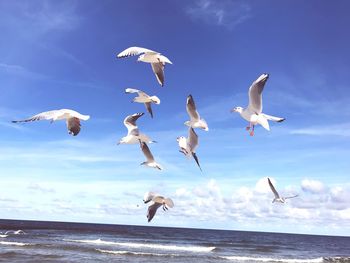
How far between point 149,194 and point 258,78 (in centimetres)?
200

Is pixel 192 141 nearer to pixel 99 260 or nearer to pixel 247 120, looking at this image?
pixel 247 120

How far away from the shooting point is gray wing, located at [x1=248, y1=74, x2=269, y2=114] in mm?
5971

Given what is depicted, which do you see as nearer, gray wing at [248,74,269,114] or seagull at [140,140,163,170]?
gray wing at [248,74,269,114]

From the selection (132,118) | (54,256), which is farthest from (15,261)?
(132,118)

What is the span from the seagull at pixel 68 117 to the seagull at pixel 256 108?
79.3 inches

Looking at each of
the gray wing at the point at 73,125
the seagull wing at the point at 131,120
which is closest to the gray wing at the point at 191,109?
the seagull wing at the point at 131,120

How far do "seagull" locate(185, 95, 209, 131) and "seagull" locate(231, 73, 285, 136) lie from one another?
497 millimetres

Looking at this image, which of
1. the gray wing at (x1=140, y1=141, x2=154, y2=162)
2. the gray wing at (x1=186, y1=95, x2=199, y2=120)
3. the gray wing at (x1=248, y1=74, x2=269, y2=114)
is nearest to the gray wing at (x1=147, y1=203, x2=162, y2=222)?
the gray wing at (x1=140, y1=141, x2=154, y2=162)

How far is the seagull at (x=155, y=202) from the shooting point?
5.91 meters

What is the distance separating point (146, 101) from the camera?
6375 millimetres

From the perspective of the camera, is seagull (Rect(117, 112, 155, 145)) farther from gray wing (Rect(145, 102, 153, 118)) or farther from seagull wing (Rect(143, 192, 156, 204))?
seagull wing (Rect(143, 192, 156, 204))

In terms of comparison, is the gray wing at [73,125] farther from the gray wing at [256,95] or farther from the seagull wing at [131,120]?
the gray wing at [256,95]

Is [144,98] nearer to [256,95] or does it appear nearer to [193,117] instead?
[193,117]

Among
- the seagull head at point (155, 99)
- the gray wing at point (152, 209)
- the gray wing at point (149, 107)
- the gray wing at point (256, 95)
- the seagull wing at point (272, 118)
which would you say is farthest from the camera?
the seagull head at point (155, 99)
